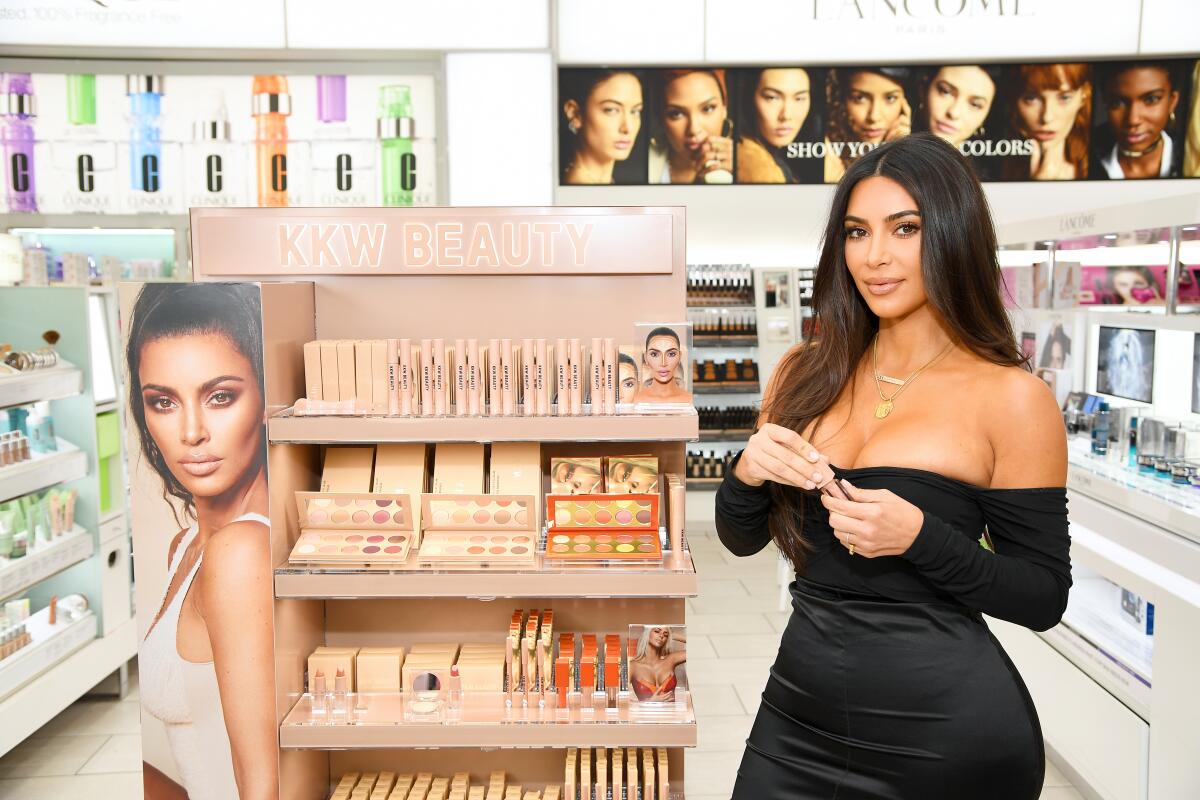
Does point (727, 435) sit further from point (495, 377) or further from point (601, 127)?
point (495, 377)

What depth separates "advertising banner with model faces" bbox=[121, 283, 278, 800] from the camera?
90.4 inches

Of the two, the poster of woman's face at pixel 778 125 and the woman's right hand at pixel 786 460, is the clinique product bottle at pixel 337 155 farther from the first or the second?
the woman's right hand at pixel 786 460

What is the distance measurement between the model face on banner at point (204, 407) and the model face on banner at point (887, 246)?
4.89 feet

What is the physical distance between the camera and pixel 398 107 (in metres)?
5.23

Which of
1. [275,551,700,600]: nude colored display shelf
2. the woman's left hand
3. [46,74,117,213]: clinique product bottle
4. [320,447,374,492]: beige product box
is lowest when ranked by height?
[275,551,700,600]: nude colored display shelf

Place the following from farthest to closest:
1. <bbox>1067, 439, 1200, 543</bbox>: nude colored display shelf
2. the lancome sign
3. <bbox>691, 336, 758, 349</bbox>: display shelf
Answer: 1. <bbox>691, 336, 758, 349</bbox>: display shelf
2. the lancome sign
3. <bbox>1067, 439, 1200, 543</bbox>: nude colored display shelf

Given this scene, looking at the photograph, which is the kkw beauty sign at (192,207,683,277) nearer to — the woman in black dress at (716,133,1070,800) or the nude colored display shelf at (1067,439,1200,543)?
the woman in black dress at (716,133,1070,800)

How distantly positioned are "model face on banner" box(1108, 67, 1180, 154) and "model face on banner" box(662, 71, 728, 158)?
8.20 ft

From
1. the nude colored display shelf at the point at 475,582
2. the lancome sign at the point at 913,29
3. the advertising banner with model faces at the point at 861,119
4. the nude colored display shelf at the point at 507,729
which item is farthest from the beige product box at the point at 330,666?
the lancome sign at the point at 913,29

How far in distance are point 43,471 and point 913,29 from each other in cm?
529

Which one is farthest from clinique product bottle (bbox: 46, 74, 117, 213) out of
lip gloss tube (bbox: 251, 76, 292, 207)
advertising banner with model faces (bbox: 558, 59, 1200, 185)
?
advertising banner with model faces (bbox: 558, 59, 1200, 185)

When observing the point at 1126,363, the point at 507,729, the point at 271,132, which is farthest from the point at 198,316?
the point at 1126,363

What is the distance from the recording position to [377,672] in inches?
102

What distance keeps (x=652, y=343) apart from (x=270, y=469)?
1.01 meters
